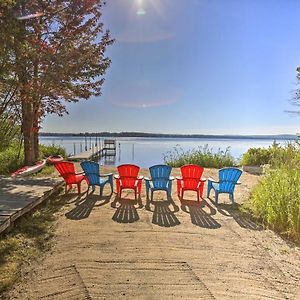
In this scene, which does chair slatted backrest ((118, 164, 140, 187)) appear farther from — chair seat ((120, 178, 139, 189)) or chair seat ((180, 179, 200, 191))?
chair seat ((180, 179, 200, 191))

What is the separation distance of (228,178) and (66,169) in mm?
3256

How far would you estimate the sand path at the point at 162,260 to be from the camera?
2670mm

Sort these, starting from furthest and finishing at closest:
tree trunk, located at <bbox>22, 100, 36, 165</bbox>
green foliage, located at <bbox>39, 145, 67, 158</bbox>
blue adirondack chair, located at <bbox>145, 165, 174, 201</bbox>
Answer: green foliage, located at <bbox>39, 145, 67, 158</bbox>
tree trunk, located at <bbox>22, 100, 36, 165</bbox>
blue adirondack chair, located at <bbox>145, 165, 174, 201</bbox>

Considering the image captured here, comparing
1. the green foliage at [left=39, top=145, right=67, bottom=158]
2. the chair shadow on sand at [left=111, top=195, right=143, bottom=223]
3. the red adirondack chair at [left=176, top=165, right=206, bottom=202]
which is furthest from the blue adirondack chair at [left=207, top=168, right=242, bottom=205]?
the green foliage at [left=39, top=145, right=67, bottom=158]

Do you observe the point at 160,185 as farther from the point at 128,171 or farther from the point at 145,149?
the point at 145,149

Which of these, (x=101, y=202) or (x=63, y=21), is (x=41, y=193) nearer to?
(x=101, y=202)

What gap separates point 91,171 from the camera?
6.36m

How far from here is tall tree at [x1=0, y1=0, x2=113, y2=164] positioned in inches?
237

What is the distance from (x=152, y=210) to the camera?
17.7ft

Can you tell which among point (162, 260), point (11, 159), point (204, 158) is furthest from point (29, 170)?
point (162, 260)

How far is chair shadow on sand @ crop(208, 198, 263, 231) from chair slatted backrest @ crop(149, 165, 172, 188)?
3.42 ft

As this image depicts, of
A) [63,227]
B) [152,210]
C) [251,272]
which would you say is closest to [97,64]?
[152,210]

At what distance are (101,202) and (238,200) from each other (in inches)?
111

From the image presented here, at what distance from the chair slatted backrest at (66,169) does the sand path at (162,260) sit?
1382 millimetres
